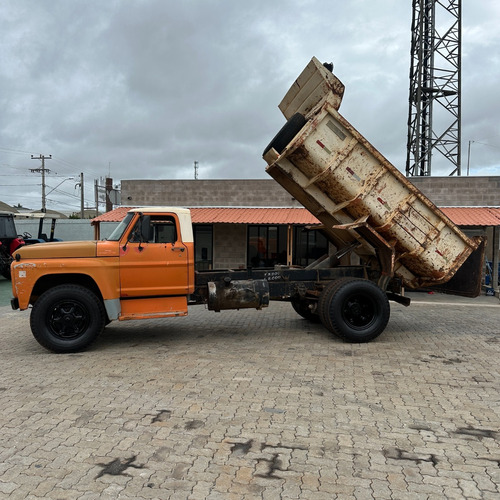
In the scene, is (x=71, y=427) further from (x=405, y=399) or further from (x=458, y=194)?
(x=458, y=194)

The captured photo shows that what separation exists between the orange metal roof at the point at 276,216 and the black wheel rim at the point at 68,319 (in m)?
7.30

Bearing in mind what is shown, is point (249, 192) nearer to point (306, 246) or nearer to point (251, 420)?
point (306, 246)

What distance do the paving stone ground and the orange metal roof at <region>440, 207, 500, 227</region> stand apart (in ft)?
21.9

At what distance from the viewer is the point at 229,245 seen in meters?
16.0

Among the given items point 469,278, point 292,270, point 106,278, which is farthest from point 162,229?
point 469,278

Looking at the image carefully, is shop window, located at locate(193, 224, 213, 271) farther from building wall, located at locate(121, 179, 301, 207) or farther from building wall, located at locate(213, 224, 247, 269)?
building wall, located at locate(121, 179, 301, 207)

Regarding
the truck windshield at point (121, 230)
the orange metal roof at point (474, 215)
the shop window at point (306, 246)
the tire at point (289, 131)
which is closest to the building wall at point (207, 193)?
the shop window at point (306, 246)

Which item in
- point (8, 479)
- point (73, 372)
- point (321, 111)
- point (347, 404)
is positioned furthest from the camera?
point (321, 111)

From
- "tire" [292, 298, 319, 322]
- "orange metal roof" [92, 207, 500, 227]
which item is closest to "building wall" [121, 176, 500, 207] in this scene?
"orange metal roof" [92, 207, 500, 227]

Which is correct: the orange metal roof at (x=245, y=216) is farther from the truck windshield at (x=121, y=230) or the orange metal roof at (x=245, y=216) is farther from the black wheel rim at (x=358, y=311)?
the truck windshield at (x=121, y=230)

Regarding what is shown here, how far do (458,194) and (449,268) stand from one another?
8687 millimetres

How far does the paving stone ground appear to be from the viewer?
294 centimetres

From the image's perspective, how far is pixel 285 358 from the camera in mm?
5980

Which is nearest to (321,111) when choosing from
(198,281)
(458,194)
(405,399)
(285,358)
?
(198,281)
